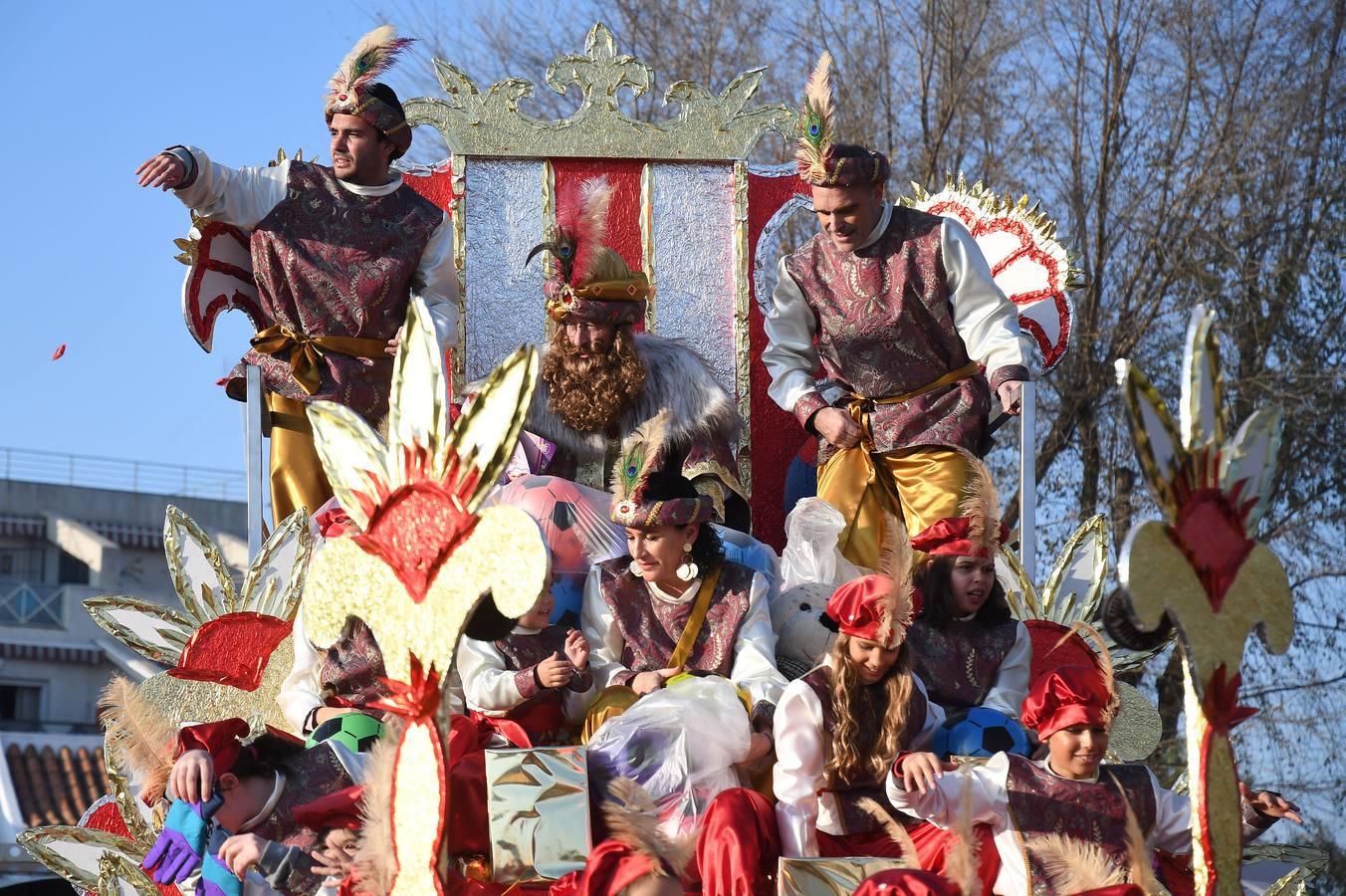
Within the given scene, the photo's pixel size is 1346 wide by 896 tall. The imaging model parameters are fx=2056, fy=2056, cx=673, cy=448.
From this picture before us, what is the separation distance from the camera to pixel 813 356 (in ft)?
20.4

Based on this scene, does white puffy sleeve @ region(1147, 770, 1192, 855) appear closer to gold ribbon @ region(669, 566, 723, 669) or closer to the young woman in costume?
the young woman in costume

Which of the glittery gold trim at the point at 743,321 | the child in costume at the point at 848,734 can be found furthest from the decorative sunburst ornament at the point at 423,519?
the glittery gold trim at the point at 743,321

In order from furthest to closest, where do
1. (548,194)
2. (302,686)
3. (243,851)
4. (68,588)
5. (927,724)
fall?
1. (68,588)
2. (548,194)
3. (302,686)
4. (927,724)
5. (243,851)

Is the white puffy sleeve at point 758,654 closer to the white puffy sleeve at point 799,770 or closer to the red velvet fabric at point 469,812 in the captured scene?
the white puffy sleeve at point 799,770

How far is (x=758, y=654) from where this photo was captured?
4.94 m

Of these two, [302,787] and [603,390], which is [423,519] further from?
[603,390]

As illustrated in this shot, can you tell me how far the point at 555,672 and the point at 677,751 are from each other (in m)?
0.33

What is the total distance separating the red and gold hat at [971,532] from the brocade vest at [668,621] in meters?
0.47

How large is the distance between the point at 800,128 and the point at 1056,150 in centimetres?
567

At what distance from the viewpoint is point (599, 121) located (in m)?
7.36

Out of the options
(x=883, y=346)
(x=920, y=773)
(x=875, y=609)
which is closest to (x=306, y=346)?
(x=883, y=346)

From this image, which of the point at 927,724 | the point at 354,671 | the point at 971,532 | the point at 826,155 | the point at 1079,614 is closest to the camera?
the point at 927,724

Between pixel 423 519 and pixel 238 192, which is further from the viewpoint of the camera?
pixel 238 192

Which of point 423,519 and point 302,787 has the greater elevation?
point 423,519
